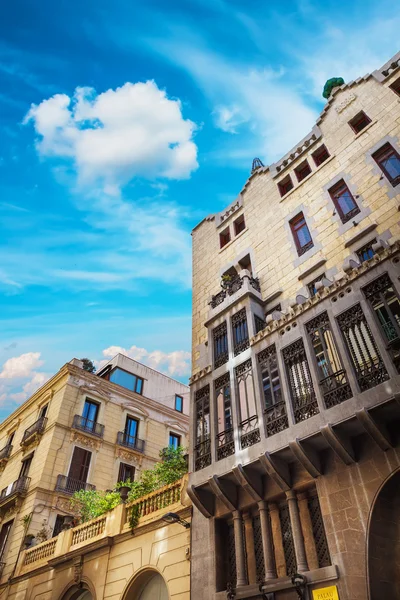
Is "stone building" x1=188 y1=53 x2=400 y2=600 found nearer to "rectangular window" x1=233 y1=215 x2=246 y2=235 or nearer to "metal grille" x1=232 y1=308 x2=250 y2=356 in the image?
"metal grille" x1=232 y1=308 x2=250 y2=356

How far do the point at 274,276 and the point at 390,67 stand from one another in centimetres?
983

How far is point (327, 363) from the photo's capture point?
10750 millimetres

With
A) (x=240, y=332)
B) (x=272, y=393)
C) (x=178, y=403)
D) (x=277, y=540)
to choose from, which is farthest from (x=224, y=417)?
(x=178, y=403)

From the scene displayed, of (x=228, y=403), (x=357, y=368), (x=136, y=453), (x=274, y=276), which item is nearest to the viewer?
(x=357, y=368)

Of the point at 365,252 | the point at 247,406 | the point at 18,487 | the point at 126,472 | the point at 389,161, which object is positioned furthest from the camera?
the point at 126,472

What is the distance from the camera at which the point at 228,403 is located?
44.3 feet

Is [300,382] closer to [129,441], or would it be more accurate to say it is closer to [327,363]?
[327,363]

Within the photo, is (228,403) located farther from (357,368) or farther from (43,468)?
(43,468)

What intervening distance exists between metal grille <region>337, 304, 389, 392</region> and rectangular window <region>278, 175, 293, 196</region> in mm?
9568

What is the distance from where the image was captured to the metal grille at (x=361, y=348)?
952 centimetres

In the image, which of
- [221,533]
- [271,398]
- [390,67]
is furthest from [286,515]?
[390,67]

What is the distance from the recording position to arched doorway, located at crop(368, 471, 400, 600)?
8203 mm

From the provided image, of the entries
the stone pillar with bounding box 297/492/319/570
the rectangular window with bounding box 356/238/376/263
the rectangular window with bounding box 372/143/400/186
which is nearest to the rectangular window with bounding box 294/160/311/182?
the rectangular window with bounding box 372/143/400/186

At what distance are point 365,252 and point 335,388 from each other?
5.27 m
